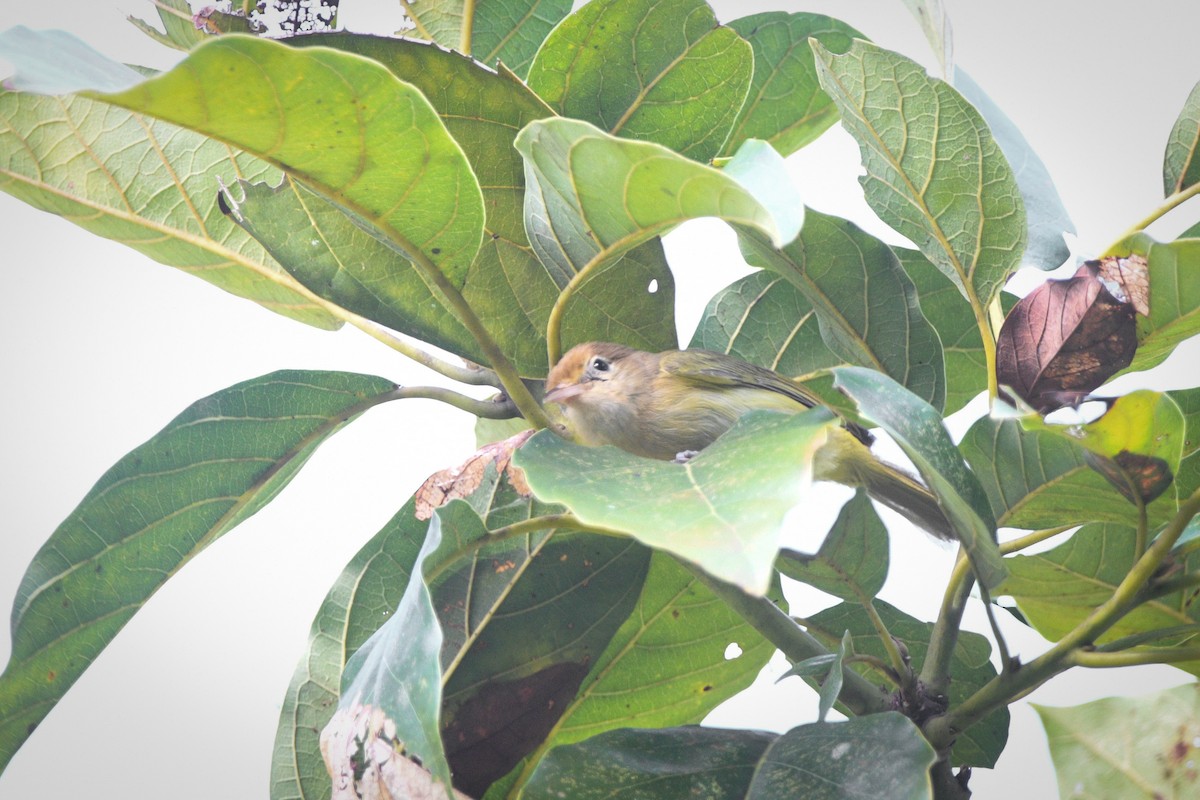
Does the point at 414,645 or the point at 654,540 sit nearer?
the point at 654,540

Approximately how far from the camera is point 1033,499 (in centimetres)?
87

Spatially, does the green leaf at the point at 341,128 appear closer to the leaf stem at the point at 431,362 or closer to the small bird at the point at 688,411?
the leaf stem at the point at 431,362

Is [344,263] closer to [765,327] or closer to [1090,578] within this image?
[765,327]

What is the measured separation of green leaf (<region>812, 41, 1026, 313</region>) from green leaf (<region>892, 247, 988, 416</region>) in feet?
0.59

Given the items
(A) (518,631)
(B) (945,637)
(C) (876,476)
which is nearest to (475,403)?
(A) (518,631)

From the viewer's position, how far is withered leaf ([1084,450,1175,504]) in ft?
2.46

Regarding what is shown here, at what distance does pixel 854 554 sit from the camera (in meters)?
0.95

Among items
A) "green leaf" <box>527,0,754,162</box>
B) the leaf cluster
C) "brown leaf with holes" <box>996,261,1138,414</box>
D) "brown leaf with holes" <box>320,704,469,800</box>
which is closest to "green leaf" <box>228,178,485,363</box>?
the leaf cluster

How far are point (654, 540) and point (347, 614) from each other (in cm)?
53

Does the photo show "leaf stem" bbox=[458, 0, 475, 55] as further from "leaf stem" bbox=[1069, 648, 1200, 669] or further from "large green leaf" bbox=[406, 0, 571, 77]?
"leaf stem" bbox=[1069, 648, 1200, 669]

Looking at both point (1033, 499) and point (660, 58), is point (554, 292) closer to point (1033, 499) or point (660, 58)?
point (660, 58)

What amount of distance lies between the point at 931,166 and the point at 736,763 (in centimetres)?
50

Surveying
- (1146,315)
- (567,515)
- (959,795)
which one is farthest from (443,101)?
Result: (959,795)

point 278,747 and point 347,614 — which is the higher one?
point 347,614
